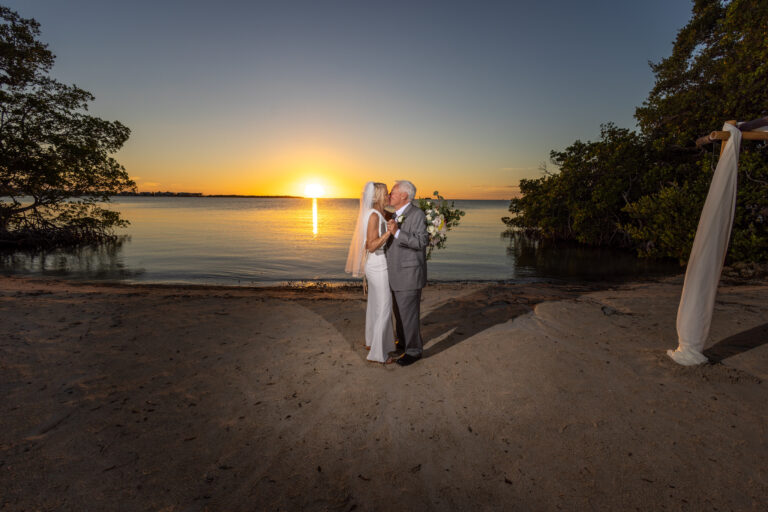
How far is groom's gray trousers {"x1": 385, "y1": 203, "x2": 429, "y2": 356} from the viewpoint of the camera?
540 cm

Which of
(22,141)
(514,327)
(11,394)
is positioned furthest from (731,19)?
(22,141)

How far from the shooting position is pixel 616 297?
1070 centimetres

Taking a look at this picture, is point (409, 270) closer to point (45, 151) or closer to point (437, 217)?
point (437, 217)

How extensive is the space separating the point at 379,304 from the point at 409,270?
2.58 ft

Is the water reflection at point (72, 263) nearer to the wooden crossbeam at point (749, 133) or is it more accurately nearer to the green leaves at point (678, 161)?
the wooden crossbeam at point (749, 133)

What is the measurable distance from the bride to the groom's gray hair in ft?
0.81

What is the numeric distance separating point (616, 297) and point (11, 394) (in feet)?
43.5

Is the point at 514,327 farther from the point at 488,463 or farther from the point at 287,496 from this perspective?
the point at 287,496

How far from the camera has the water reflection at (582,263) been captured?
19.6 metres

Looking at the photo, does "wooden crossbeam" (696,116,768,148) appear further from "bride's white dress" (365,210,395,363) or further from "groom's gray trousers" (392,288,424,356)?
"bride's white dress" (365,210,395,363)

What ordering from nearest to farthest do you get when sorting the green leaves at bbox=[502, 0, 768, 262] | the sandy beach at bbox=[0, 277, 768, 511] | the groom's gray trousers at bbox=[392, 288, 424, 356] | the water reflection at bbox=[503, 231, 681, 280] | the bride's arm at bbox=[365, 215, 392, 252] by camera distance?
the sandy beach at bbox=[0, 277, 768, 511] → the bride's arm at bbox=[365, 215, 392, 252] → the groom's gray trousers at bbox=[392, 288, 424, 356] → the green leaves at bbox=[502, 0, 768, 262] → the water reflection at bbox=[503, 231, 681, 280]

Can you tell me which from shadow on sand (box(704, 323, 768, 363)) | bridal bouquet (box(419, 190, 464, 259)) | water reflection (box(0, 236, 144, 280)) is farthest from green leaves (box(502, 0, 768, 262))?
water reflection (box(0, 236, 144, 280))

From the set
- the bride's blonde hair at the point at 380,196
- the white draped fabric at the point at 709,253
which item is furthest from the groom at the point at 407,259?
the white draped fabric at the point at 709,253

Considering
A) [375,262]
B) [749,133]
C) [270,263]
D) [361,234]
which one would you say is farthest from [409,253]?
[270,263]
